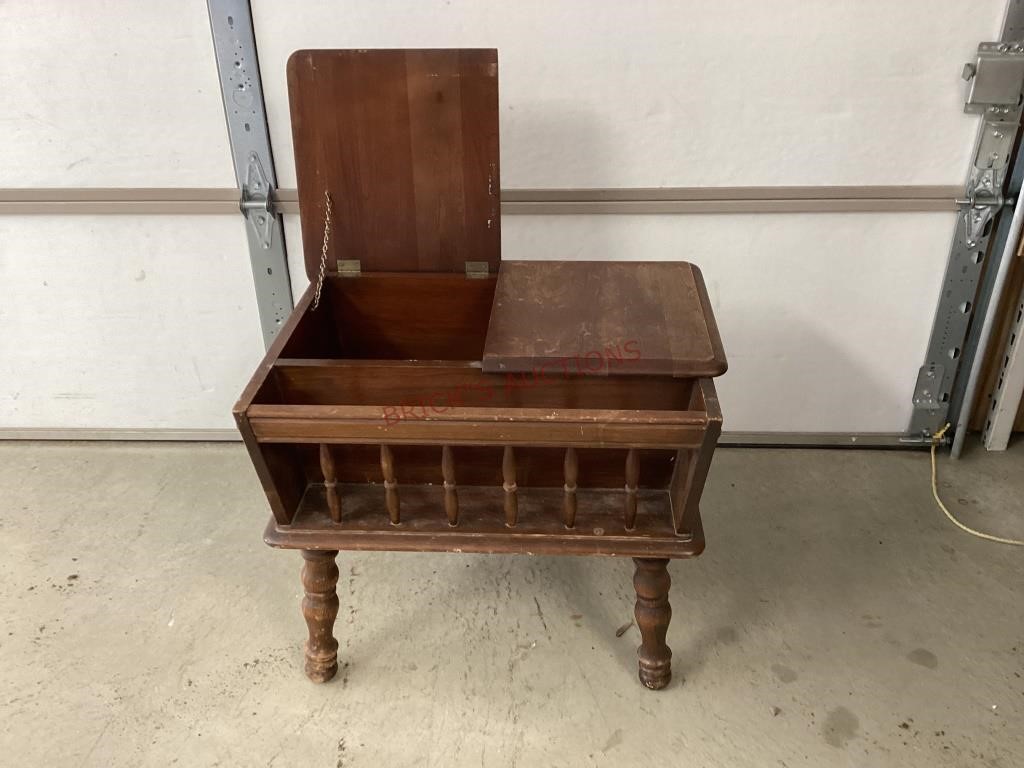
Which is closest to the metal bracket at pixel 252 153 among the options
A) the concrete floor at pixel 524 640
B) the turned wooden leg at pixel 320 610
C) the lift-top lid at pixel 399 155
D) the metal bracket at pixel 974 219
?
the lift-top lid at pixel 399 155

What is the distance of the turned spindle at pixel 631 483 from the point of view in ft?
4.38

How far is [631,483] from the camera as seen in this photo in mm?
1353

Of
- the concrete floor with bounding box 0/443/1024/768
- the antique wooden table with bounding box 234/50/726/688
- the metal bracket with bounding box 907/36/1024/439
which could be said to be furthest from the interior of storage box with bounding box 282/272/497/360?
the metal bracket with bounding box 907/36/1024/439

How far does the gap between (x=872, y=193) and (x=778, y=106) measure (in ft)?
1.03

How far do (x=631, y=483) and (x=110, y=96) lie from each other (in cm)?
150

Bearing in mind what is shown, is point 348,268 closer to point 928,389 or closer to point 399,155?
point 399,155

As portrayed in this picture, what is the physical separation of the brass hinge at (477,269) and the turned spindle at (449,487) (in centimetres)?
43

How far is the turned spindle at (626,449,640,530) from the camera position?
133 cm

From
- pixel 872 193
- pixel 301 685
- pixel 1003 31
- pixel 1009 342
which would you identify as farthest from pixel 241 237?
pixel 1009 342

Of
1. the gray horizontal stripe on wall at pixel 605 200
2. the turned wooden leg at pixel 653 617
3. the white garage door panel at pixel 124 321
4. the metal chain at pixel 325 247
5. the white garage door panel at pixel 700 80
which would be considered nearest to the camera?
the turned wooden leg at pixel 653 617

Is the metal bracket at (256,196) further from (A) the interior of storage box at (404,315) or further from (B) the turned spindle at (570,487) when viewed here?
(B) the turned spindle at (570,487)

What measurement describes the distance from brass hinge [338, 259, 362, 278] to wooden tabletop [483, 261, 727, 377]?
0.29m

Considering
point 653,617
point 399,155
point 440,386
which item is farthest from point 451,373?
point 653,617

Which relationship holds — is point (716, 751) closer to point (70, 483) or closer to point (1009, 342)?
point (1009, 342)
